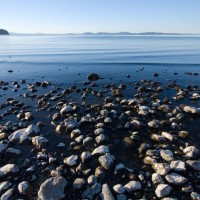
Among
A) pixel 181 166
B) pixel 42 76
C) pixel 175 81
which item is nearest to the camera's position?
pixel 181 166

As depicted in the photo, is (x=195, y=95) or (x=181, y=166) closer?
(x=181, y=166)

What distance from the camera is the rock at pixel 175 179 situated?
34.9 feet

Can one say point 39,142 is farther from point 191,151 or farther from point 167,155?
point 191,151

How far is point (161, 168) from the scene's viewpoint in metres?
11.5

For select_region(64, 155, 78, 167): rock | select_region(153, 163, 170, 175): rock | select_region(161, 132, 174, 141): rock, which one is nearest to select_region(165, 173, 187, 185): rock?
select_region(153, 163, 170, 175): rock

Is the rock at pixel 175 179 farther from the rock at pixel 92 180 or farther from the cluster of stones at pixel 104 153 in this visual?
the rock at pixel 92 180

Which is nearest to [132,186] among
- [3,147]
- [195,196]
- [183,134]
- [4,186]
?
[195,196]

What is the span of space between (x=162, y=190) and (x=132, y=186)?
1303mm

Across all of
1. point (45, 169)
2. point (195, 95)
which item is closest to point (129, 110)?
point (195, 95)

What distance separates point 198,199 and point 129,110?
1033cm

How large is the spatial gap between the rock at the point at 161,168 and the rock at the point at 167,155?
754mm

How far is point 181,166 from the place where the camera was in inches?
454

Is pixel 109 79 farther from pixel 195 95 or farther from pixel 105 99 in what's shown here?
pixel 195 95

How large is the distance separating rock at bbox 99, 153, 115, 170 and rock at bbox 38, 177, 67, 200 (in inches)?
87.4
